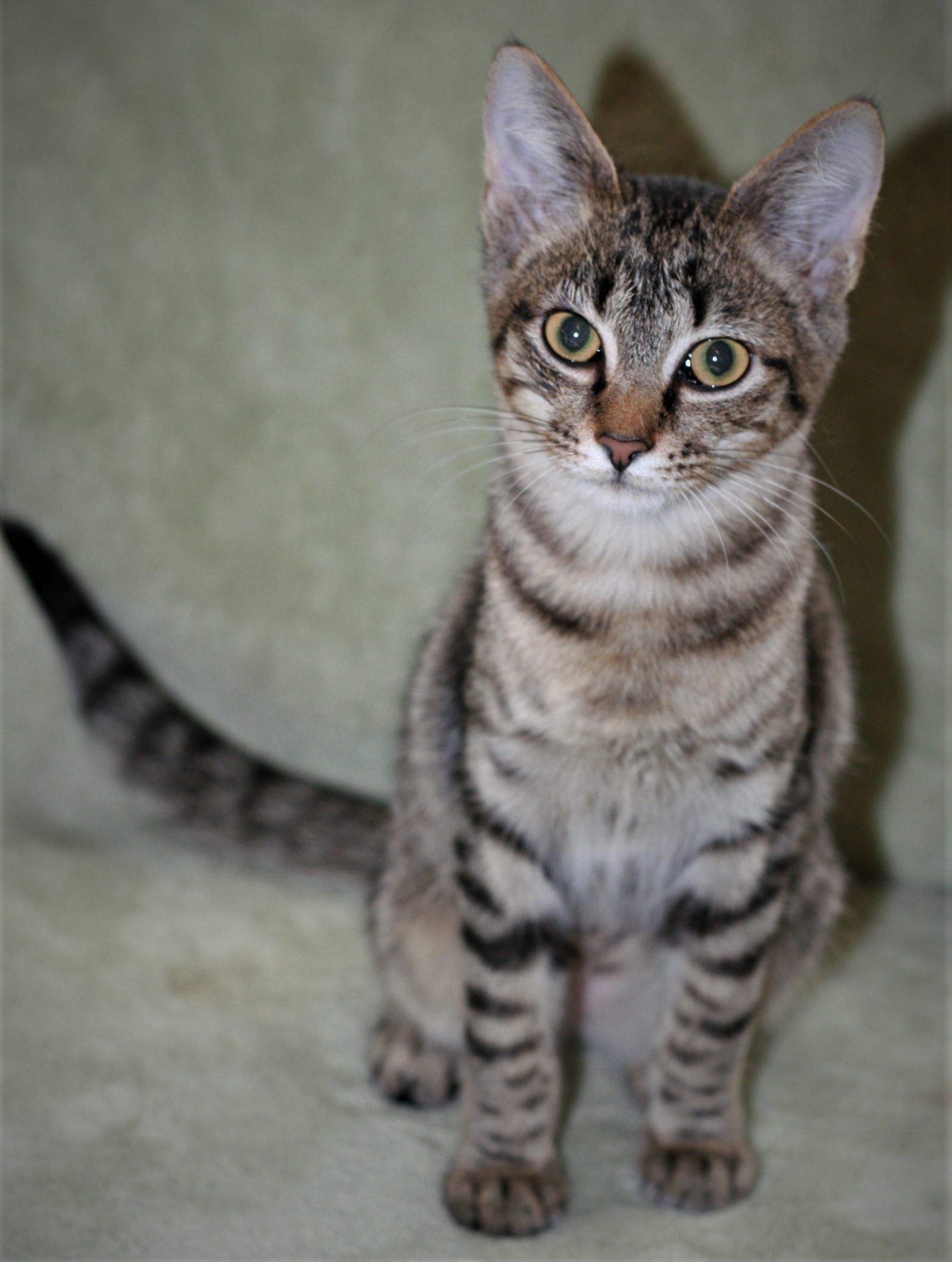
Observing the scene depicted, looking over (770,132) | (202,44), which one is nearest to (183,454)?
(202,44)

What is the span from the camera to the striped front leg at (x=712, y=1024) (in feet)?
3.54

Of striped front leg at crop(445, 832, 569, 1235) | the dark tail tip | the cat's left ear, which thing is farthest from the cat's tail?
the cat's left ear

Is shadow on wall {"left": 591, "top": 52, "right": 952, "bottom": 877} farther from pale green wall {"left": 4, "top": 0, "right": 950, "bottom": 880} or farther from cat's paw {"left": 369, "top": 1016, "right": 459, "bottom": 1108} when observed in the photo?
cat's paw {"left": 369, "top": 1016, "right": 459, "bottom": 1108}

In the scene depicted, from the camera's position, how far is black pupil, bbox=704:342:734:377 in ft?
3.11

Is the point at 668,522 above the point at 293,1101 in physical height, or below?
above

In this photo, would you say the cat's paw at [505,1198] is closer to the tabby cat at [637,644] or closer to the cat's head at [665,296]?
the tabby cat at [637,644]

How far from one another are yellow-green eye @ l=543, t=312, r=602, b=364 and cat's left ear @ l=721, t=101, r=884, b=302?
0.14 meters

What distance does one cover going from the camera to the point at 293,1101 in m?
1.22

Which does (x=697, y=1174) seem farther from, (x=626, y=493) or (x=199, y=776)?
(x=199, y=776)

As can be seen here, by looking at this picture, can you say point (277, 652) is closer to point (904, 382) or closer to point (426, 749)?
point (426, 749)

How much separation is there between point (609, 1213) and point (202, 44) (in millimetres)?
1413

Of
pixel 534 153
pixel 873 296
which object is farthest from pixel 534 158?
pixel 873 296

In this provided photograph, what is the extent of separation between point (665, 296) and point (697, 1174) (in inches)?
30.3

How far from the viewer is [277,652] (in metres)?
1.70
